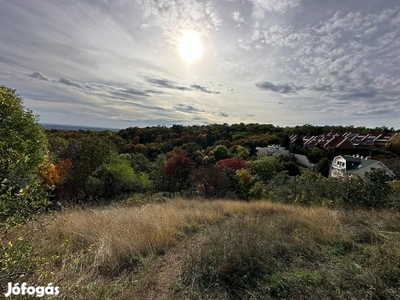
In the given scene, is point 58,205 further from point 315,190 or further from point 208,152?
point 208,152

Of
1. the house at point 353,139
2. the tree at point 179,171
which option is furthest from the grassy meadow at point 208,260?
the house at point 353,139

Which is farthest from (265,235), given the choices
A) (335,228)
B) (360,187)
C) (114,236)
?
(360,187)

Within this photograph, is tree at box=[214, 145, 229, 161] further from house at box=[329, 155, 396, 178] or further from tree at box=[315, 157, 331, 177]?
house at box=[329, 155, 396, 178]

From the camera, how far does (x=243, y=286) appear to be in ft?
8.87

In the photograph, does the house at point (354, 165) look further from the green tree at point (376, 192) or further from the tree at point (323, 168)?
the green tree at point (376, 192)

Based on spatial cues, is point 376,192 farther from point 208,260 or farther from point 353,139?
point 353,139

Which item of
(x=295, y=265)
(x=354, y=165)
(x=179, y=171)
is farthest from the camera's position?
(x=354, y=165)

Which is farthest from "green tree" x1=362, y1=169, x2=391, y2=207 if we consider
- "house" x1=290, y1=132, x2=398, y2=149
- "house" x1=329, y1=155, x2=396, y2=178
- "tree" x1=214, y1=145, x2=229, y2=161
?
"house" x1=290, y1=132, x2=398, y2=149

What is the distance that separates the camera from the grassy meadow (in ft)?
7.57

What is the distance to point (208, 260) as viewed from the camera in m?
3.08

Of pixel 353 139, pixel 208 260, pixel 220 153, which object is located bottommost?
pixel 220 153

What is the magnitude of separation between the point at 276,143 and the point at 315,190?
47.0 m

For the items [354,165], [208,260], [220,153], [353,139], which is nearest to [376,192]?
[208,260]

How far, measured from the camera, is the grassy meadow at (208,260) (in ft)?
7.57
